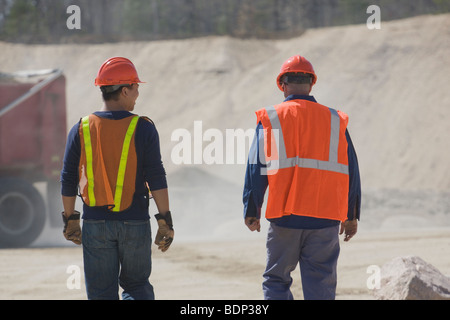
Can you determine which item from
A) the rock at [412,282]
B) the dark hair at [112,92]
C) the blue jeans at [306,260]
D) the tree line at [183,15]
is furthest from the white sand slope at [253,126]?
the tree line at [183,15]

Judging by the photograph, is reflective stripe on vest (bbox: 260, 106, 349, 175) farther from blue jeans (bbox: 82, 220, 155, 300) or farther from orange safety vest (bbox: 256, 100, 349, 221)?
blue jeans (bbox: 82, 220, 155, 300)

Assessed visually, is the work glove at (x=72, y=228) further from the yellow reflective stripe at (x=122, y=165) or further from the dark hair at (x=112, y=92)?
the dark hair at (x=112, y=92)

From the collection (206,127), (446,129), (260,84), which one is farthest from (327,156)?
(260,84)

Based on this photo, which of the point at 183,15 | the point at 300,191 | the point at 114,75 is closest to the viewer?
the point at 114,75

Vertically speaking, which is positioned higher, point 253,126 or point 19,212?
point 253,126

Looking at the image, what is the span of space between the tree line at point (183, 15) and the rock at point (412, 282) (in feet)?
123

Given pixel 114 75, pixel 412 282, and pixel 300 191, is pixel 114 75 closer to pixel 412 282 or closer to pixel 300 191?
pixel 300 191

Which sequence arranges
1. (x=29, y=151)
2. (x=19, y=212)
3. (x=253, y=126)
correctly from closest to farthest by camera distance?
(x=19, y=212)
(x=29, y=151)
(x=253, y=126)

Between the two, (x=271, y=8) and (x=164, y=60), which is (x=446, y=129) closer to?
(x=164, y=60)

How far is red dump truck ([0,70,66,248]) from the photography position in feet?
39.4

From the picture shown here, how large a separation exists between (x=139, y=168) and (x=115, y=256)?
1.68 ft

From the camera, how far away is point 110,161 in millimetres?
3973

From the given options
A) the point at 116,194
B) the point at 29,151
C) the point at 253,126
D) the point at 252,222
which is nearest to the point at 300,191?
the point at 252,222

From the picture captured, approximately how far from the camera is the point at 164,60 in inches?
1443
